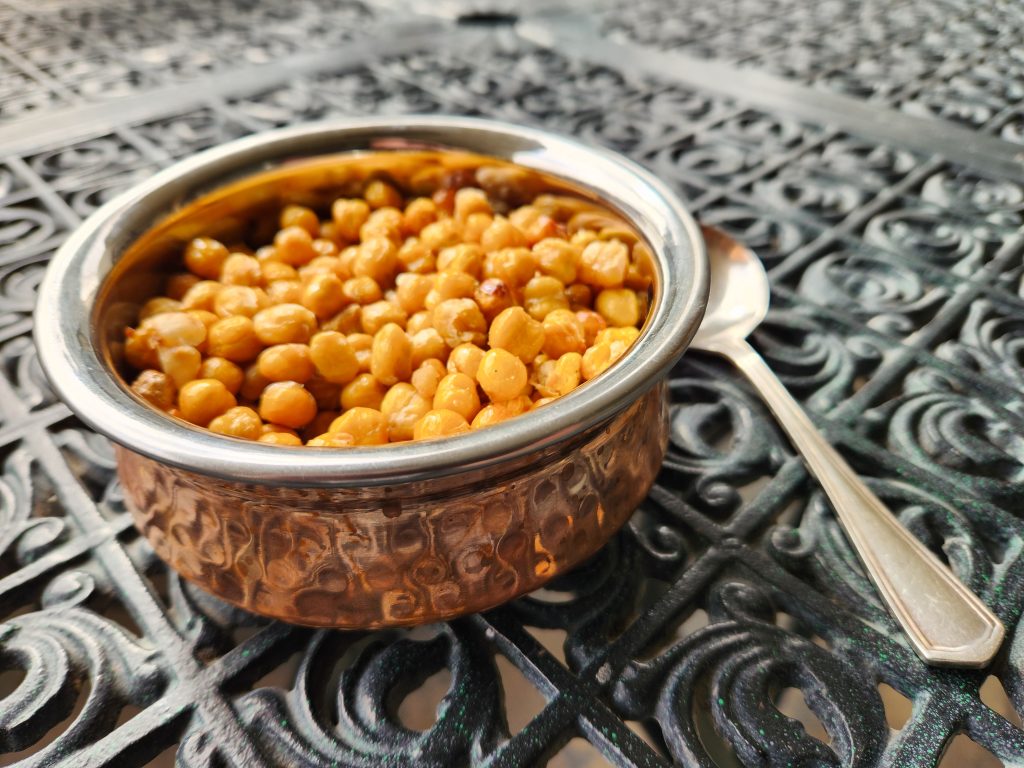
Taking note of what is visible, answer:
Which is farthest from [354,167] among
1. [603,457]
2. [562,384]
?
[603,457]

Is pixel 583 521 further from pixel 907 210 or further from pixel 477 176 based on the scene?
pixel 907 210

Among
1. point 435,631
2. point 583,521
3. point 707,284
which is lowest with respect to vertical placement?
point 435,631

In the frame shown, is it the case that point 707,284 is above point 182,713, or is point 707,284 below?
above

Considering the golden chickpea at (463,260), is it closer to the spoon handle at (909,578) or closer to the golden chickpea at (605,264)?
the golden chickpea at (605,264)

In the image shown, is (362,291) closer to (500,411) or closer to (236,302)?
(236,302)

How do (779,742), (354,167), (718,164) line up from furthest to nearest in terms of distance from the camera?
1. (718,164)
2. (354,167)
3. (779,742)

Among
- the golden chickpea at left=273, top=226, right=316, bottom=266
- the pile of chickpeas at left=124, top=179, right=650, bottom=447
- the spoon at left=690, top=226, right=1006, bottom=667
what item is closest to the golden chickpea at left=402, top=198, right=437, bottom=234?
the pile of chickpeas at left=124, top=179, right=650, bottom=447

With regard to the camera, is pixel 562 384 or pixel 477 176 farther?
pixel 477 176

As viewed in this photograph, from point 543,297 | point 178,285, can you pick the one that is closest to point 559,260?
point 543,297
